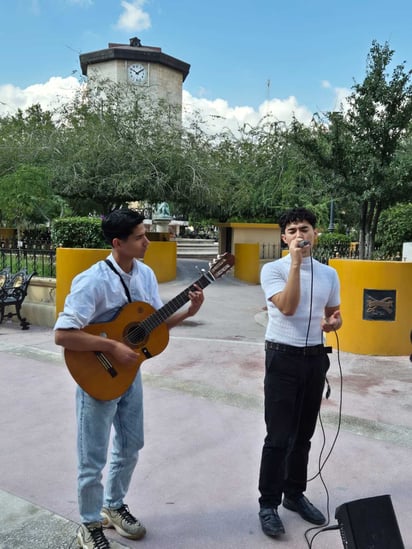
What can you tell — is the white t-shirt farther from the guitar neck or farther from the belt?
the guitar neck

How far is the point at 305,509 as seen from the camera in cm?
292

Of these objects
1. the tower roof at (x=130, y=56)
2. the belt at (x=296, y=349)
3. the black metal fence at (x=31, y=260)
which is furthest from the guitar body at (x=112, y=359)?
the tower roof at (x=130, y=56)

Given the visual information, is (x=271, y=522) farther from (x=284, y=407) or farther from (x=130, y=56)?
(x=130, y=56)

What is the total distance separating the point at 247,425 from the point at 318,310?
6.40ft

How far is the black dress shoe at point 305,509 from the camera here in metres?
2.87

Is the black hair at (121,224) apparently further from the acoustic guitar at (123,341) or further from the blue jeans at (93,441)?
the blue jeans at (93,441)

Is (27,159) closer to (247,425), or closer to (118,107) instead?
(118,107)

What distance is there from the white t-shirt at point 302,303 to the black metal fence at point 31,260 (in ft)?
27.3

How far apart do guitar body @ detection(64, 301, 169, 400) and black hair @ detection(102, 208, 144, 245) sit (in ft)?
1.19

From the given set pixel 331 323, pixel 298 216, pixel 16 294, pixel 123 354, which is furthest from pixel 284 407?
pixel 16 294

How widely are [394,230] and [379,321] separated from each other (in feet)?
23.8

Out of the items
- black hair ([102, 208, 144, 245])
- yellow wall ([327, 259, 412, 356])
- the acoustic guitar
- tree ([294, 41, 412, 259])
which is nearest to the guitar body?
the acoustic guitar

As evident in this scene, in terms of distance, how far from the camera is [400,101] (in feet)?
25.5

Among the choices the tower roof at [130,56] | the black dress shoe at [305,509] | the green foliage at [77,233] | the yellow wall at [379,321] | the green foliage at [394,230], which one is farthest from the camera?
the tower roof at [130,56]
